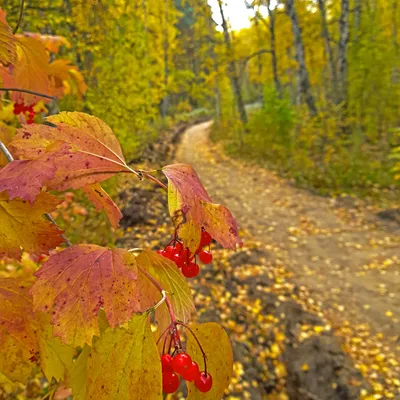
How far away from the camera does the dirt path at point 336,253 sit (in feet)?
14.9

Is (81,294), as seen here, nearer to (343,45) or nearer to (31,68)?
(31,68)

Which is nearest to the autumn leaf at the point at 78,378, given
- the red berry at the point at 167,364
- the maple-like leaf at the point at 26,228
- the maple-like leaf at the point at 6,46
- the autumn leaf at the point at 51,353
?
the autumn leaf at the point at 51,353

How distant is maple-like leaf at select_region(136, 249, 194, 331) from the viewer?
100cm

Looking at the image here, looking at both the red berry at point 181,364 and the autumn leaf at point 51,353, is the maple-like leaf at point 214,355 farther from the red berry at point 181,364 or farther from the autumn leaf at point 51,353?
the autumn leaf at point 51,353

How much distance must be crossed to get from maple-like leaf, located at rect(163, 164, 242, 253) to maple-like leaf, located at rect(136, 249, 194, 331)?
0.20 metres

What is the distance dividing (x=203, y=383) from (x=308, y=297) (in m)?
4.77

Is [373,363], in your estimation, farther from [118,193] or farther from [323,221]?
[118,193]

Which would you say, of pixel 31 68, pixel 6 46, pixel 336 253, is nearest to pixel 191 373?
pixel 6 46

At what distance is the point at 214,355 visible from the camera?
92 centimetres

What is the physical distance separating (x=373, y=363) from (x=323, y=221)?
3.76 meters

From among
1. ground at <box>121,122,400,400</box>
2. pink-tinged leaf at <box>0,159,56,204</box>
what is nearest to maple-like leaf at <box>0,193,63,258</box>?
pink-tinged leaf at <box>0,159,56,204</box>

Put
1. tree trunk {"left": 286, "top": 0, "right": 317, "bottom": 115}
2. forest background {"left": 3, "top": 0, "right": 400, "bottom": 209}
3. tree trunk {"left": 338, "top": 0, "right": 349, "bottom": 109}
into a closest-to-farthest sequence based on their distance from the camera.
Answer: forest background {"left": 3, "top": 0, "right": 400, "bottom": 209} → tree trunk {"left": 286, "top": 0, "right": 317, "bottom": 115} → tree trunk {"left": 338, "top": 0, "right": 349, "bottom": 109}

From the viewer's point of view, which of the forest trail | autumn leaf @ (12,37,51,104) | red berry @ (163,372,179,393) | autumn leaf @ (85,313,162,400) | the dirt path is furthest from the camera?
the forest trail

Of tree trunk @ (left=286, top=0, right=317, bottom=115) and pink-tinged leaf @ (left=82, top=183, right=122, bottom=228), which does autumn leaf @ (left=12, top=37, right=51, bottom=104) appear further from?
tree trunk @ (left=286, top=0, right=317, bottom=115)
